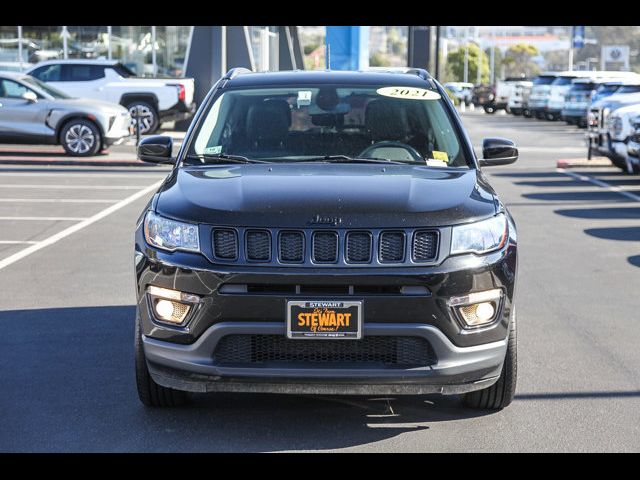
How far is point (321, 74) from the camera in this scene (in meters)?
7.28

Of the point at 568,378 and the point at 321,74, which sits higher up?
the point at 321,74

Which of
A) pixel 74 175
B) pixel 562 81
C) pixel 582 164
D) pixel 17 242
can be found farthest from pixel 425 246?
pixel 562 81

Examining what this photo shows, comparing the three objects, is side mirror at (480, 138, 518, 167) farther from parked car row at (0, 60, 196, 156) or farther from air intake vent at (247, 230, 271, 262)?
parked car row at (0, 60, 196, 156)

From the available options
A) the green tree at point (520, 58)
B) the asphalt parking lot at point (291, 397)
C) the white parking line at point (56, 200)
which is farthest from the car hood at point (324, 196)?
the green tree at point (520, 58)

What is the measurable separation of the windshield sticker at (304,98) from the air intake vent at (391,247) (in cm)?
186

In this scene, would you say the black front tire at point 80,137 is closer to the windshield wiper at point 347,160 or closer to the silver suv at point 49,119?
the silver suv at point 49,119

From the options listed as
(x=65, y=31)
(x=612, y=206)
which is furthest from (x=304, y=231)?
(x=65, y=31)

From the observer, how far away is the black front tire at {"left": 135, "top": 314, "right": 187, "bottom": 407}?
5621 millimetres

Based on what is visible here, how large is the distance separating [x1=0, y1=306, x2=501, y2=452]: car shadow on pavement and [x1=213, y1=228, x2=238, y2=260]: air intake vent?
86 cm

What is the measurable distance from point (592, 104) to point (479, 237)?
61.6ft

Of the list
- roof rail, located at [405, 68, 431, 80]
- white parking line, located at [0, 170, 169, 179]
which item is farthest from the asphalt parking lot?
white parking line, located at [0, 170, 169, 179]
